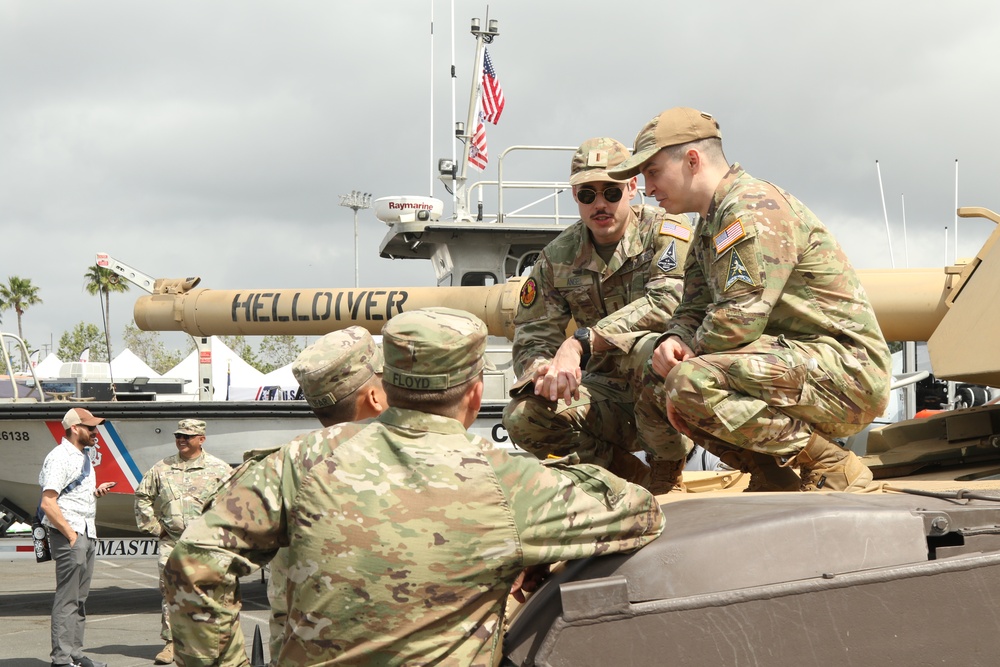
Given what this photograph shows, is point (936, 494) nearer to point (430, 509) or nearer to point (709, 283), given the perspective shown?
point (709, 283)

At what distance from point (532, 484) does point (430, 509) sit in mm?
217

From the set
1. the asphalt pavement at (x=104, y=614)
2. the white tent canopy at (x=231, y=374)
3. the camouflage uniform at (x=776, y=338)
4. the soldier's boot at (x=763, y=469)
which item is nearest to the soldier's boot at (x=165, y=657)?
the asphalt pavement at (x=104, y=614)

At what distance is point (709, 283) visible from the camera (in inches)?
126

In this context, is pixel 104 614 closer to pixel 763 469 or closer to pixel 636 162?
pixel 763 469

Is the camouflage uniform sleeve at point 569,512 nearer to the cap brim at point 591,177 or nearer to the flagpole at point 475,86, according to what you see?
the cap brim at point 591,177

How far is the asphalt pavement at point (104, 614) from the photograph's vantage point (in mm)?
8242

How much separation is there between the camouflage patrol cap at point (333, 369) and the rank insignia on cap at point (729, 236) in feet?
3.31

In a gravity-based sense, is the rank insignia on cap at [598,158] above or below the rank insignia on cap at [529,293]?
above

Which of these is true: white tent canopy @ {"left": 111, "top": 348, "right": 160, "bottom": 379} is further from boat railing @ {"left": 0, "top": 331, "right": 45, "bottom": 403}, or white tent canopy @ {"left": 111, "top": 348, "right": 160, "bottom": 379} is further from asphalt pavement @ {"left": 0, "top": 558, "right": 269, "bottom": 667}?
boat railing @ {"left": 0, "top": 331, "right": 45, "bottom": 403}

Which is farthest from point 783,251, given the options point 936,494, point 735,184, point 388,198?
point 388,198

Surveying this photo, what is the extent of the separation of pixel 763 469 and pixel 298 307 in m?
7.08

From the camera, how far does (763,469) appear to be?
3350mm

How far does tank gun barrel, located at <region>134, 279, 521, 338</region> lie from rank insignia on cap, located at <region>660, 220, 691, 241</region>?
494 centimetres

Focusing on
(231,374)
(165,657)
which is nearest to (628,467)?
(165,657)
